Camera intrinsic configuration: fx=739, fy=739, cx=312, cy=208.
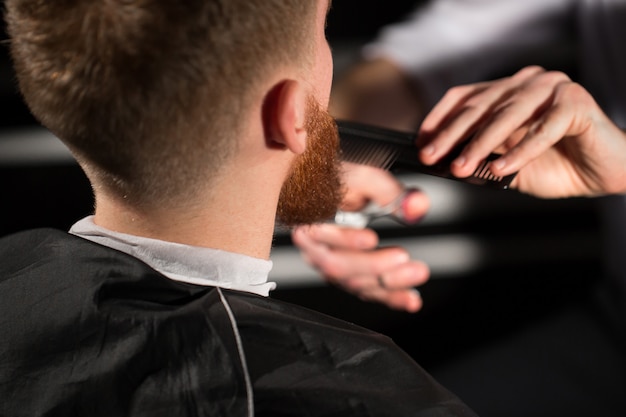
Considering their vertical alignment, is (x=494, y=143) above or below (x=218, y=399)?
above

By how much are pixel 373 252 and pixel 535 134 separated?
1.50ft

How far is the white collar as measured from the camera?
33.4 inches

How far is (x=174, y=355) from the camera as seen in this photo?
0.77 m

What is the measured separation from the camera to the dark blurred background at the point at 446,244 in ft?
7.17

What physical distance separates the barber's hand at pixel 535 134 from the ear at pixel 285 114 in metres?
0.29

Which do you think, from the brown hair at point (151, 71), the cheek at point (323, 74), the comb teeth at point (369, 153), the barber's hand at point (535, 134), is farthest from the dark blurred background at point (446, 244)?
the brown hair at point (151, 71)

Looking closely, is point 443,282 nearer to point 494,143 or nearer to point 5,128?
point 494,143

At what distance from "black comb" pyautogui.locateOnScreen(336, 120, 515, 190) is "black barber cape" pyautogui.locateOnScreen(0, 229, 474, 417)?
0.32 m

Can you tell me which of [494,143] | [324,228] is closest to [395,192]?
[324,228]

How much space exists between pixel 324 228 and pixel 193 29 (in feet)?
2.55

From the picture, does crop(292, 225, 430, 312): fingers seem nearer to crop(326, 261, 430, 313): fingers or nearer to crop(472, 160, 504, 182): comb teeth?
crop(326, 261, 430, 313): fingers

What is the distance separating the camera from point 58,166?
2.38 meters

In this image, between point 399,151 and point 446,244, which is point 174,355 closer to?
point 399,151

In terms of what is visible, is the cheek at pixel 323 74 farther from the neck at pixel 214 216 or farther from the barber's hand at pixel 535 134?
the barber's hand at pixel 535 134
